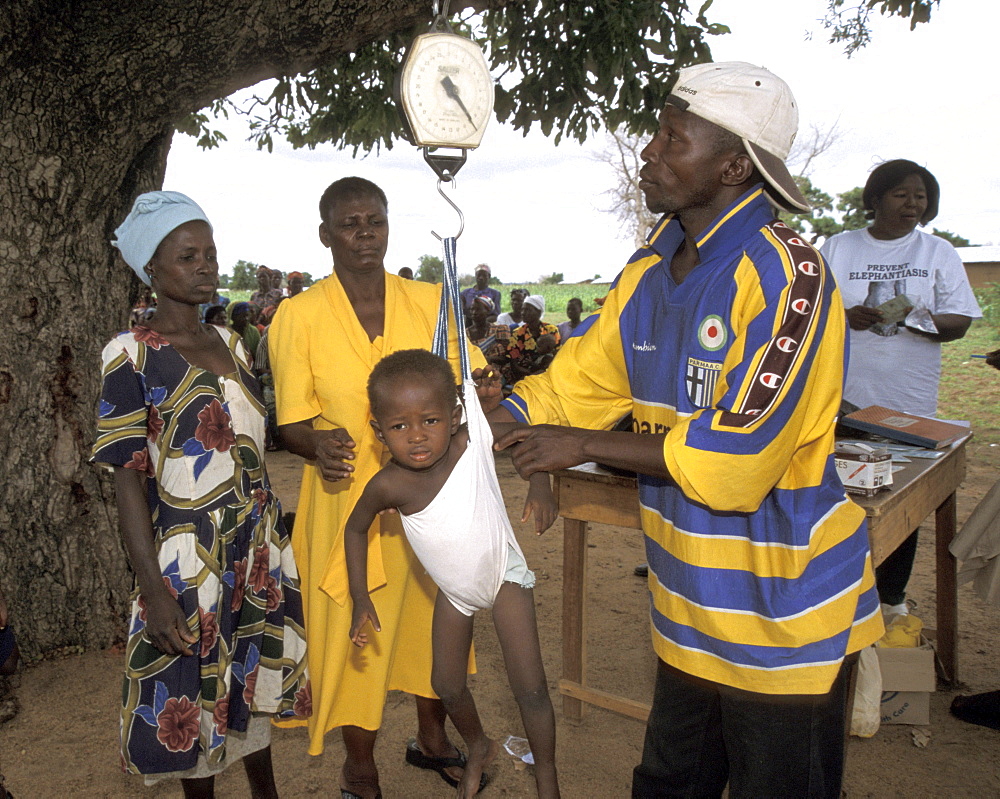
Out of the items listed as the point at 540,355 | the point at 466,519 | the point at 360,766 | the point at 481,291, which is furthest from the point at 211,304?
the point at 466,519

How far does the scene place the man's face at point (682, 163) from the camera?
166 cm

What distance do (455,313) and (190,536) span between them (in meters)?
0.98

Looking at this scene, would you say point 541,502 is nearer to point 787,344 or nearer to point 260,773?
point 787,344

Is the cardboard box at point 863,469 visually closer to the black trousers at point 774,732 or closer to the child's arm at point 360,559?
the black trousers at point 774,732

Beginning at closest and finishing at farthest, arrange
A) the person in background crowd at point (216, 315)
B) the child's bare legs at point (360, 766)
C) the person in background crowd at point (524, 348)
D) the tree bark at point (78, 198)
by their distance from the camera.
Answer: the child's bare legs at point (360, 766) < the tree bark at point (78, 198) < the person in background crowd at point (524, 348) < the person in background crowd at point (216, 315)

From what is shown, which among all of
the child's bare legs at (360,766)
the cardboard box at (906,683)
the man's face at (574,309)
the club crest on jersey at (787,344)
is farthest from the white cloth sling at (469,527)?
the man's face at (574,309)

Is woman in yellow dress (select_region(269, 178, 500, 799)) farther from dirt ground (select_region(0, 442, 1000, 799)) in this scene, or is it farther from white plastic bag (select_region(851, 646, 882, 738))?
white plastic bag (select_region(851, 646, 882, 738))

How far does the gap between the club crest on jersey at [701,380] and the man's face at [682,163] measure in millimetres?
370

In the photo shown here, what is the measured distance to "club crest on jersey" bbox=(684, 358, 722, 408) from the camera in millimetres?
1625

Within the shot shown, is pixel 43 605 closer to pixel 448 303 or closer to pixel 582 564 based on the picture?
pixel 582 564

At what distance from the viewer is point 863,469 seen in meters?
2.43

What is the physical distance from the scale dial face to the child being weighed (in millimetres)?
644

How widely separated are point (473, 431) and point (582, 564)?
1.53 metres

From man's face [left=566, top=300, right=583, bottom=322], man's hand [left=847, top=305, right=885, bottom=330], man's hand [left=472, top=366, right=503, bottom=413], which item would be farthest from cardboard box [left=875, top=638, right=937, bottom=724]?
man's face [left=566, top=300, right=583, bottom=322]
